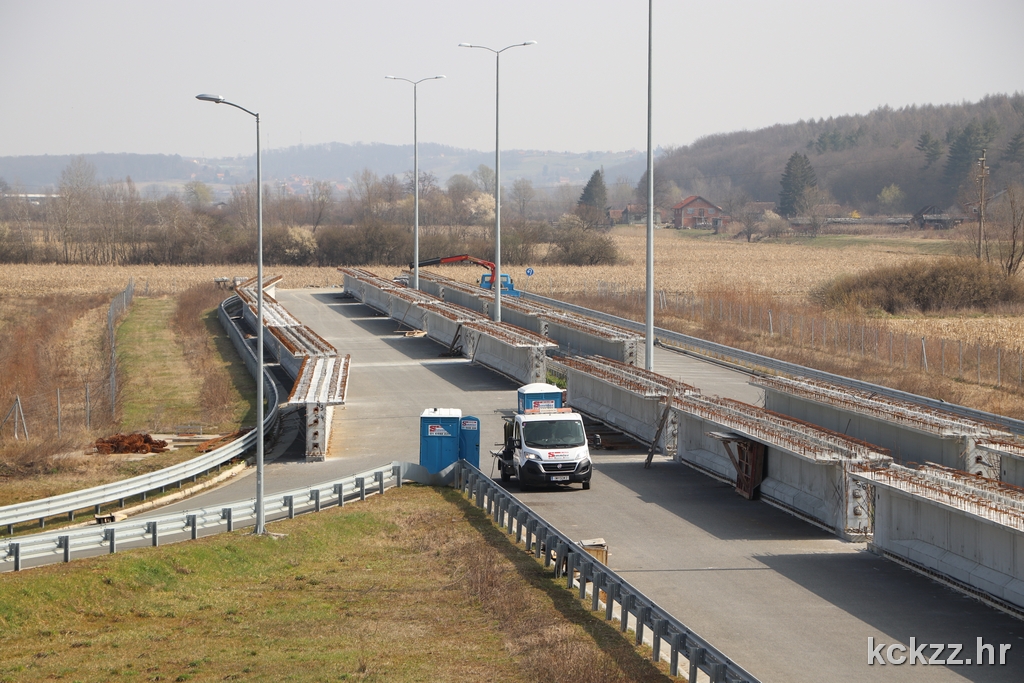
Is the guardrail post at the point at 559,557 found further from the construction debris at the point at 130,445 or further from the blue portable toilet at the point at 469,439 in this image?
the construction debris at the point at 130,445

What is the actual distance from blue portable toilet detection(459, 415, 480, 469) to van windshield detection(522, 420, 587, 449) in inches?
52.5

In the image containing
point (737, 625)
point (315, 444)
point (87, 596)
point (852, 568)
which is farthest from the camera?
point (315, 444)

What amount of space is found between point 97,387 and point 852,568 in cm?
3128

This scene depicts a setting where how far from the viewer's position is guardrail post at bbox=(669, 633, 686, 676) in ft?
37.7

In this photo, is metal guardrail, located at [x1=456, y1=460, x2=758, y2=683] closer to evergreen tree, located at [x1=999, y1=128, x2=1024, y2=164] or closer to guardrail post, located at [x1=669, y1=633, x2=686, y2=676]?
guardrail post, located at [x1=669, y1=633, x2=686, y2=676]

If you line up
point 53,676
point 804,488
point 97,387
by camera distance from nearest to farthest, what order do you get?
point 53,676
point 804,488
point 97,387

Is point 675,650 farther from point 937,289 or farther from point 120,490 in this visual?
point 937,289

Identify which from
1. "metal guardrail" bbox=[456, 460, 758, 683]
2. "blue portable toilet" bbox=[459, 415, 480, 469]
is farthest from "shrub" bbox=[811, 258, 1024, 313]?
"metal guardrail" bbox=[456, 460, 758, 683]

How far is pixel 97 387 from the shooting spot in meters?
38.8

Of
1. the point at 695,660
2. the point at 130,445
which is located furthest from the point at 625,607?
the point at 130,445

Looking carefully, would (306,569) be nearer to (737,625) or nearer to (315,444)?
(737,625)

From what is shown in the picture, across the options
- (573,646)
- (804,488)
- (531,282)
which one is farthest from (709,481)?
(531,282)

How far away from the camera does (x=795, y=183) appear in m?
180

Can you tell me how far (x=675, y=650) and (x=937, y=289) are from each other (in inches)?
2073
